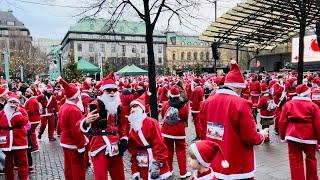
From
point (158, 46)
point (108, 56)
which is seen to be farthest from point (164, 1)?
point (158, 46)

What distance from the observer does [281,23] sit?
1422 inches

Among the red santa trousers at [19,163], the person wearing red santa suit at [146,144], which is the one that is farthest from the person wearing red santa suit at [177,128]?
the red santa trousers at [19,163]

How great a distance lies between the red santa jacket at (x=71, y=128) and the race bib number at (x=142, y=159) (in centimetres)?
105

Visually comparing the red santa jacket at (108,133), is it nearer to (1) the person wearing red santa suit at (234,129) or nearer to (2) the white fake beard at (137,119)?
(2) the white fake beard at (137,119)

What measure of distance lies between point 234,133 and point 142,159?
172cm

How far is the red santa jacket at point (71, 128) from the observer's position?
6.25 metres

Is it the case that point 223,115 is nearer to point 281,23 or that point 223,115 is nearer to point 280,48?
point 281,23

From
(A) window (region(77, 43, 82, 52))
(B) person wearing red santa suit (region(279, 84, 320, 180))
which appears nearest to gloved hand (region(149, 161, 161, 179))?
(B) person wearing red santa suit (region(279, 84, 320, 180))

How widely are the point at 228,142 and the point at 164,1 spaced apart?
6933mm

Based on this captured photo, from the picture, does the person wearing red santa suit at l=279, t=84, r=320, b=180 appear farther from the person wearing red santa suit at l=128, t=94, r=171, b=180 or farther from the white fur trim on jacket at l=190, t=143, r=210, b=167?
the white fur trim on jacket at l=190, t=143, r=210, b=167

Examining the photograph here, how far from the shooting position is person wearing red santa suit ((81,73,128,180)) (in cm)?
585

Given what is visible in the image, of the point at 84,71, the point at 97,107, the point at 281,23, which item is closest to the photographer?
the point at 97,107

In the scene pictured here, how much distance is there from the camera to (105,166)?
5.89 m

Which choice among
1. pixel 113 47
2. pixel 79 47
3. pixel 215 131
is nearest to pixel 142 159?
pixel 215 131
